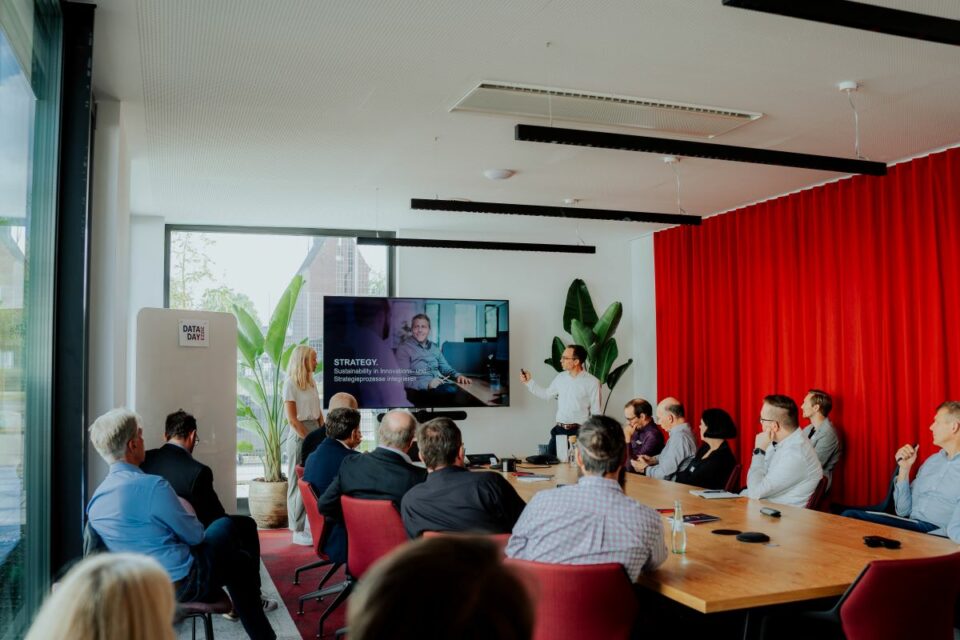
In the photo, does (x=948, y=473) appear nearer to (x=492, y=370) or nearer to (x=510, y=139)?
(x=510, y=139)

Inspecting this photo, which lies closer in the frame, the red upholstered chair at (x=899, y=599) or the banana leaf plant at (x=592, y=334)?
the red upholstered chair at (x=899, y=599)

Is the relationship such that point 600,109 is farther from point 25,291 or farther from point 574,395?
point 574,395

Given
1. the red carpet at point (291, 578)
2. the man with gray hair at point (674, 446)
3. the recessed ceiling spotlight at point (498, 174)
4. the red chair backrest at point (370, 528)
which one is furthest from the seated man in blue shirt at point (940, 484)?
the recessed ceiling spotlight at point (498, 174)

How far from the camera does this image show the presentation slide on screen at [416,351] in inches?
349

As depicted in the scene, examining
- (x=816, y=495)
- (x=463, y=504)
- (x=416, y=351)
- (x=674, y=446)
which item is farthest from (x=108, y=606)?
(x=416, y=351)

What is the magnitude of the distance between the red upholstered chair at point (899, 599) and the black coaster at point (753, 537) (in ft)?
2.34

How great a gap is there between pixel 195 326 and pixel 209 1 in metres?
2.41

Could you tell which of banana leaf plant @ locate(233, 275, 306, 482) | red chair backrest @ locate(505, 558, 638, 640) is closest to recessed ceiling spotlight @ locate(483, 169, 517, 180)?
banana leaf plant @ locate(233, 275, 306, 482)

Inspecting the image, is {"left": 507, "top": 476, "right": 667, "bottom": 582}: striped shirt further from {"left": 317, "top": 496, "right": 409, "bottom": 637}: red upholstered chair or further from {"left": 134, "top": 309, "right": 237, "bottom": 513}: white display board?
{"left": 134, "top": 309, "right": 237, "bottom": 513}: white display board

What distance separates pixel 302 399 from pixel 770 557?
4.92m

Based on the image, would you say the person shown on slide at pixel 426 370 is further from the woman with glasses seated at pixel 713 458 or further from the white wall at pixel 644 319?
the woman with glasses seated at pixel 713 458

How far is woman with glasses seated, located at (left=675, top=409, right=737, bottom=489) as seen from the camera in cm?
584

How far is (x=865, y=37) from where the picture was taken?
423cm

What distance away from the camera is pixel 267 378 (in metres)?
8.91
